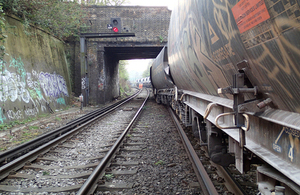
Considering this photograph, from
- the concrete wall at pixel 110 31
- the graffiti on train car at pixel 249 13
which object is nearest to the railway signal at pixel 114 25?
the concrete wall at pixel 110 31

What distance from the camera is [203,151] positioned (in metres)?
4.98

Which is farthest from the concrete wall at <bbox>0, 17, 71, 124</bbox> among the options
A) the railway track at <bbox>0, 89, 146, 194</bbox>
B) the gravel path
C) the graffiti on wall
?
the gravel path

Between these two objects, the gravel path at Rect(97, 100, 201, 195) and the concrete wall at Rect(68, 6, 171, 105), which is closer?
the gravel path at Rect(97, 100, 201, 195)

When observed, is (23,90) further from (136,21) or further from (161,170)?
(136,21)

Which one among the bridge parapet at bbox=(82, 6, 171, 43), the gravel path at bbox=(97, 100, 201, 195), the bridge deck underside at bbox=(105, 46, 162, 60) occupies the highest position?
the bridge parapet at bbox=(82, 6, 171, 43)

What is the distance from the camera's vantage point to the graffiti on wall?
8.21m

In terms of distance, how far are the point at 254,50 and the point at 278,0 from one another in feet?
1.68

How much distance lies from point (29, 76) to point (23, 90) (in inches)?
41.3

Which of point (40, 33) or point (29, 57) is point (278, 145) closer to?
point (29, 57)

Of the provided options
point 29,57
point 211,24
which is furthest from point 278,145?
point 29,57

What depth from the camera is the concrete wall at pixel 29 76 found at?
844 cm

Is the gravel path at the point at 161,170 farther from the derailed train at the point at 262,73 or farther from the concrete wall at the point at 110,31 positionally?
the concrete wall at the point at 110,31

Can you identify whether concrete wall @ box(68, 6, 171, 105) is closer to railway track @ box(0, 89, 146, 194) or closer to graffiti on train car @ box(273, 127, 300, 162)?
railway track @ box(0, 89, 146, 194)

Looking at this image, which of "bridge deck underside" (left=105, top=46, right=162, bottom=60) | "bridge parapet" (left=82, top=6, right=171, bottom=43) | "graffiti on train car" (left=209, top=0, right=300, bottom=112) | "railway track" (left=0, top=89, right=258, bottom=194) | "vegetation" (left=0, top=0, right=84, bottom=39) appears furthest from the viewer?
"bridge deck underside" (left=105, top=46, right=162, bottom=60)
